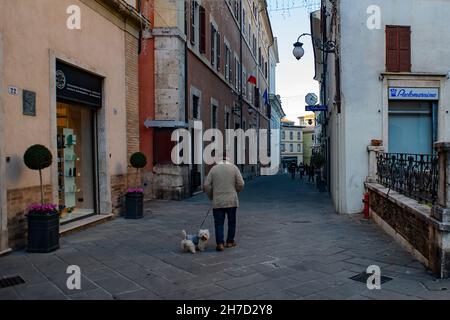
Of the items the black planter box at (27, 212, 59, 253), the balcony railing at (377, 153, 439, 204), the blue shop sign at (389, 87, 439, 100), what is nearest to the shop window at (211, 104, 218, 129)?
the blue shop sign at (389, 87, 439, 100)

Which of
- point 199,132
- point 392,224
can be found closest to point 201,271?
point 392,224

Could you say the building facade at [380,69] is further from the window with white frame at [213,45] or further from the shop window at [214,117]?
the shop window at [214,117]

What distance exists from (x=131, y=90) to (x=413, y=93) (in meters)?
7.28

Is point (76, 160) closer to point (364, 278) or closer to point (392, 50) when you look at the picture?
point (364, 278)

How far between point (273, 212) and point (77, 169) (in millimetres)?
5160

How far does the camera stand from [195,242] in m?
6.58

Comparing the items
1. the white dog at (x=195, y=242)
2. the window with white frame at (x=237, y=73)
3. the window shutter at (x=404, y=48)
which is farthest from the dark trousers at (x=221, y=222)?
the window with white frame at (x=237, y=73)

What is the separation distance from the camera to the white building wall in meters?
10.8

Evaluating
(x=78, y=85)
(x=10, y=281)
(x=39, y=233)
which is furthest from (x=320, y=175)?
(x=10, y=281)

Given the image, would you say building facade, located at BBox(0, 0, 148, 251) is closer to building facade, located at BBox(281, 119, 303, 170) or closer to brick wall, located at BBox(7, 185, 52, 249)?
brick wall, located at BBox(7, 185, 52, 249)

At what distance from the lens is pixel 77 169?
9844mm

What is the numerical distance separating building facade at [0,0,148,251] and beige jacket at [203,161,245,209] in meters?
2.97
